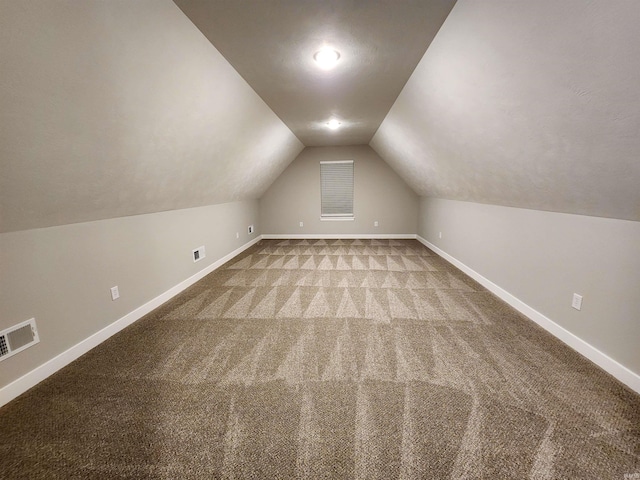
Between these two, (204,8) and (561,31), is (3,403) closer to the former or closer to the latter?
(204,8)

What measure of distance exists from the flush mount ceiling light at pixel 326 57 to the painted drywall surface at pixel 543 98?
0.71 m

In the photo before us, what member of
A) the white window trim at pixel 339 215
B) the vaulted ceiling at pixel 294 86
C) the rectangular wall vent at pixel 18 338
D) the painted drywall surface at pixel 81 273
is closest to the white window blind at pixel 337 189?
the white window trim at pixel 339 215

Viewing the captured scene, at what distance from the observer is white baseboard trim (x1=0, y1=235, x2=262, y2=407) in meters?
1.74

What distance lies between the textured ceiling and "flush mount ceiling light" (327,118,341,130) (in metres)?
0.88

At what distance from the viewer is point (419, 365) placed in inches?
78.2

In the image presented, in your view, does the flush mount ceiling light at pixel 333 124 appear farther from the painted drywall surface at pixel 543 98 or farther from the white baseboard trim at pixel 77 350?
the white baseboard trim at pixel 77 350

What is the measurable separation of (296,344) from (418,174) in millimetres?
3792

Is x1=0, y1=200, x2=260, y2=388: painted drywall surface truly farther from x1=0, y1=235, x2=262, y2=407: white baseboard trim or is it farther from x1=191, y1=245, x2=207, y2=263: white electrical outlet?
x1=191, y1=245, x2=207, y2=263: white electrical outlet

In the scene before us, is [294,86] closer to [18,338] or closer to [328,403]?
[328,403]

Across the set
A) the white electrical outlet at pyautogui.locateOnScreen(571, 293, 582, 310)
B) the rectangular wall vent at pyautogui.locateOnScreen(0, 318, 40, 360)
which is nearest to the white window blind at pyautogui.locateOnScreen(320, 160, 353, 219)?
A: the white electrical outlet at pyautogui.locateOnScreen(571, 293, 582, 310)

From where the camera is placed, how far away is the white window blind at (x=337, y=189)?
254 inches

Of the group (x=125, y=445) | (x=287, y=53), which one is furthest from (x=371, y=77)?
(x=125, y=445)

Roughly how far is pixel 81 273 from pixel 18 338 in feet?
1.88

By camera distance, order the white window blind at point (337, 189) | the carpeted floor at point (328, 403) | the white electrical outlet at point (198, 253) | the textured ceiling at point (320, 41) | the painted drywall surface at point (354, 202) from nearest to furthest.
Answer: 1. the carpeted floor at point (328, 403)
2. the textured ceiling at point (320, 41)
3. the white electrical outlet at point (198, 253)
4. the painted drywall surface at point (354, 202)
5. the white window blind at point (337, 189)
